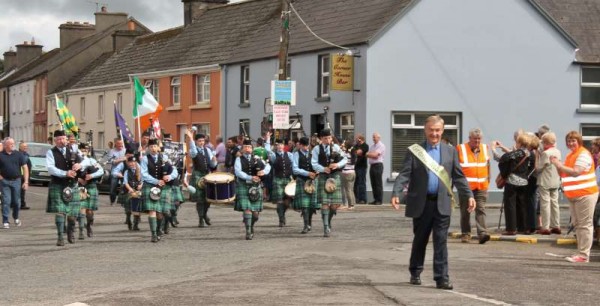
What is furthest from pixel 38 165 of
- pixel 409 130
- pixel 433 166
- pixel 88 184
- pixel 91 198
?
pixel 433 166

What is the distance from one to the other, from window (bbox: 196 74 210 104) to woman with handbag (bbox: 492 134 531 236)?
28575 millimetres

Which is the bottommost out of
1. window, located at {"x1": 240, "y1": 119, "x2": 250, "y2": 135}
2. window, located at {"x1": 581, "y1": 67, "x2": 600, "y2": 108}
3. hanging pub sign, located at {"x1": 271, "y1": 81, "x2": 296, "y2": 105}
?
window, located at {"x1": 240, "y1": 119, "x2": 250, "y2": 135}

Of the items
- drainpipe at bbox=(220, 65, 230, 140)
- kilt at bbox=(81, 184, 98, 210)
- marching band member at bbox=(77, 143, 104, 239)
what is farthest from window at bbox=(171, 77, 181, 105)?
kilt at bbox=(81, 184, 98, 210)

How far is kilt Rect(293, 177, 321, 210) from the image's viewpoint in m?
22.6

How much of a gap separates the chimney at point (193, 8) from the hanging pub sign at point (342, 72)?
19.6m

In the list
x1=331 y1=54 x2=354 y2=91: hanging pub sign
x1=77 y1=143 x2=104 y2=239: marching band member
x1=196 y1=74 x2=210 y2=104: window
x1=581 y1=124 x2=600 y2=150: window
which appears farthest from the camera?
x1=196 y1=74 x2=210 y2=104: window

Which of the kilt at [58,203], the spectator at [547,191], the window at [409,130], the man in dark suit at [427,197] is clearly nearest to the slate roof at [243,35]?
the window at [409,130]

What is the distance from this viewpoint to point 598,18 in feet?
139

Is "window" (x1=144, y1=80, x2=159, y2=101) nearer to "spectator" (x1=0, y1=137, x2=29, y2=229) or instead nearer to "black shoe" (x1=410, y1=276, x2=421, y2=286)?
"spectator" (x1=0, y1=137, x2=29, y2=229)

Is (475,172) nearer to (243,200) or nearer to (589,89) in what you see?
(243,200)

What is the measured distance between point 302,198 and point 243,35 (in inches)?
1055

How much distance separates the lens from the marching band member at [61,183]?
2077 cm

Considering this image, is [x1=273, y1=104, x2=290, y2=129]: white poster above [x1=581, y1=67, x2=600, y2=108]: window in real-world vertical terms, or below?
below

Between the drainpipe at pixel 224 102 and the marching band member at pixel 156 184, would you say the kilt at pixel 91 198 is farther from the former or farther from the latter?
the drainpipe at pixel 224 102
